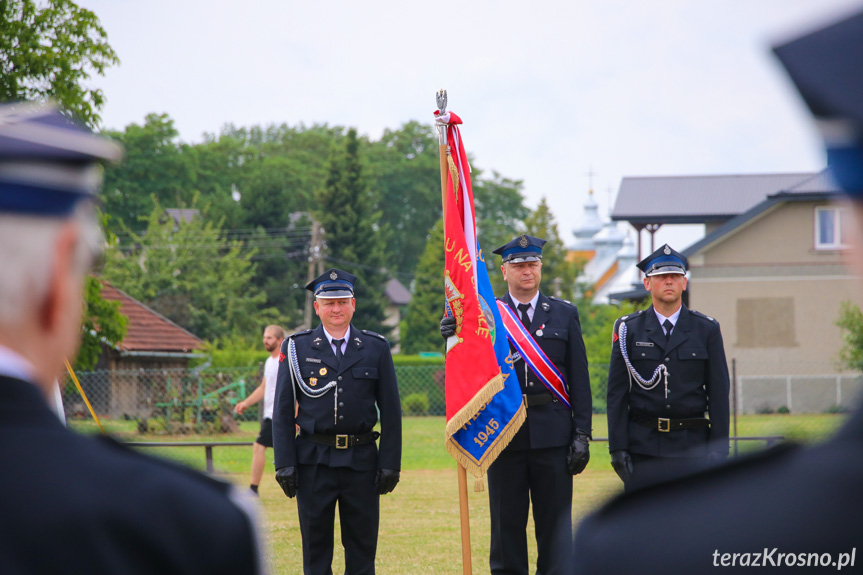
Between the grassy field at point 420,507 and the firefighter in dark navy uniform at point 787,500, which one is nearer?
the firefighter in dark navy uniform at point 787,500

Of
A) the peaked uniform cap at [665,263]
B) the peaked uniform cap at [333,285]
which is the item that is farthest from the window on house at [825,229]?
the peaked uniform cap at [333,285]

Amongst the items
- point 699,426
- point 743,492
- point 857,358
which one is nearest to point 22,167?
point 743,492

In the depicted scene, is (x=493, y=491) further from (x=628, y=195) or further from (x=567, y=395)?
(x=628, y=195)

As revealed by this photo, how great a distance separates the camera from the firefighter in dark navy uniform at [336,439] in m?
6.48

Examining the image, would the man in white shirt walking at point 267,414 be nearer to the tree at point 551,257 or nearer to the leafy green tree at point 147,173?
the tree at point 551,257

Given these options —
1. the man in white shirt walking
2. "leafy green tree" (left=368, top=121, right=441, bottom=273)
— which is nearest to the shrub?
the man in white shirt walking

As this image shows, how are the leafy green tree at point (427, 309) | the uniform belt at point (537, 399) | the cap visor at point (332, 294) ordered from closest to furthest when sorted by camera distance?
the uniform belt at point (537, 399)
the cap visor at point (332, 294)
the leafy green tree at point (427, 309)

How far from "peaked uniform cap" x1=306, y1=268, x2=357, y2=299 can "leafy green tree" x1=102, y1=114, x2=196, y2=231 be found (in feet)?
159

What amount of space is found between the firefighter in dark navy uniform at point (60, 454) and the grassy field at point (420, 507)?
1.76 feet

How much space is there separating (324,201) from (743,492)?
51.0 metres

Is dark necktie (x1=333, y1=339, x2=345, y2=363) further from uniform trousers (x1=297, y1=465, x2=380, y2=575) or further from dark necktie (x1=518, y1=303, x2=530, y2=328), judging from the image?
dark necktie (x1=518, y1=303, x2=530, y2=328)

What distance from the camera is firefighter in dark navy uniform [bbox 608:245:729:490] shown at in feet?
21.5

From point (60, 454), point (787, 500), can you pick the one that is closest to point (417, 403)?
point (60, 454)

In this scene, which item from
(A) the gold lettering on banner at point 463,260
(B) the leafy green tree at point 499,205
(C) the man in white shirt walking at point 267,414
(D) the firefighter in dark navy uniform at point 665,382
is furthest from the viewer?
(B) the leafy green tree at point 499,205
